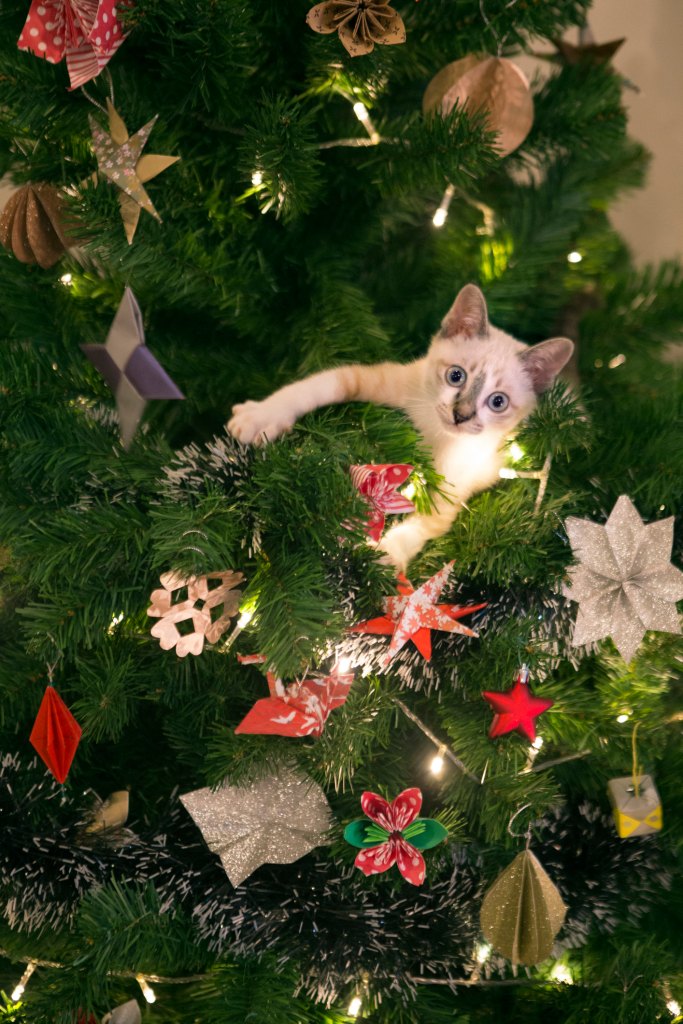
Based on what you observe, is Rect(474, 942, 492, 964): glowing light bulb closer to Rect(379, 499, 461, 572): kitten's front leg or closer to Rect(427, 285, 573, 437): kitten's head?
Rect(379, 499, 461, 572): kitten's front leg

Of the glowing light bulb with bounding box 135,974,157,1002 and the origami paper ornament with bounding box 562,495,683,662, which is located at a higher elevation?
the origami paper ornament with bounding box 562,495,683,662

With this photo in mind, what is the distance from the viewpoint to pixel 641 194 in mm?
1281

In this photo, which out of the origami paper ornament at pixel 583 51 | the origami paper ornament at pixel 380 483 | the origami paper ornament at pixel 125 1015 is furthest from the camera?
A: the origami paper ornament at pixel 583 51

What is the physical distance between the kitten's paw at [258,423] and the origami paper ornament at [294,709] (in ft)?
0.57

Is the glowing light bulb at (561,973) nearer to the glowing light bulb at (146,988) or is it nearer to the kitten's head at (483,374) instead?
the glowing light bulb at (146,988)

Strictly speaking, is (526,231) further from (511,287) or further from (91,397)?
(91,397)

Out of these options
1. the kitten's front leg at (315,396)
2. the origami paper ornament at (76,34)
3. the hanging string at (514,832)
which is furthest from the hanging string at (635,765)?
the origami paper ornament at (76,34)

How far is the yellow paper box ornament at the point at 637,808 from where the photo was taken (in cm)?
66

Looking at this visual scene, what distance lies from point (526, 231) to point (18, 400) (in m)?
0.54

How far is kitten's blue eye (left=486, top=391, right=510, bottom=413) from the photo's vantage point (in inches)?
25.5

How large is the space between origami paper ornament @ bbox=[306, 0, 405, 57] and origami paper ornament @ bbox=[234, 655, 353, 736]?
0.47 meters

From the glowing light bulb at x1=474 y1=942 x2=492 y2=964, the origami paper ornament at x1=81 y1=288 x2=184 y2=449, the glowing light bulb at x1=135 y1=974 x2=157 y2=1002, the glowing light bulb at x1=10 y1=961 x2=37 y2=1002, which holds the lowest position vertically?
the glowing light bulb at x1=474 y1=942 x2=492 y2=964

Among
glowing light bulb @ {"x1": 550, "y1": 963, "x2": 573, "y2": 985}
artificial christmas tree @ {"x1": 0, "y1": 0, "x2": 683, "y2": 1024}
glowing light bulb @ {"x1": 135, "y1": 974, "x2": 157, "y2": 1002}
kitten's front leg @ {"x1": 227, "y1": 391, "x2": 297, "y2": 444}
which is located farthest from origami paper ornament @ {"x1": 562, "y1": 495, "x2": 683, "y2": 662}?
glowing light bulb @ {"x1": 135, "y1": 974, "x2": 157, "y2": 1002}

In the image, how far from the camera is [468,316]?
664 mm
